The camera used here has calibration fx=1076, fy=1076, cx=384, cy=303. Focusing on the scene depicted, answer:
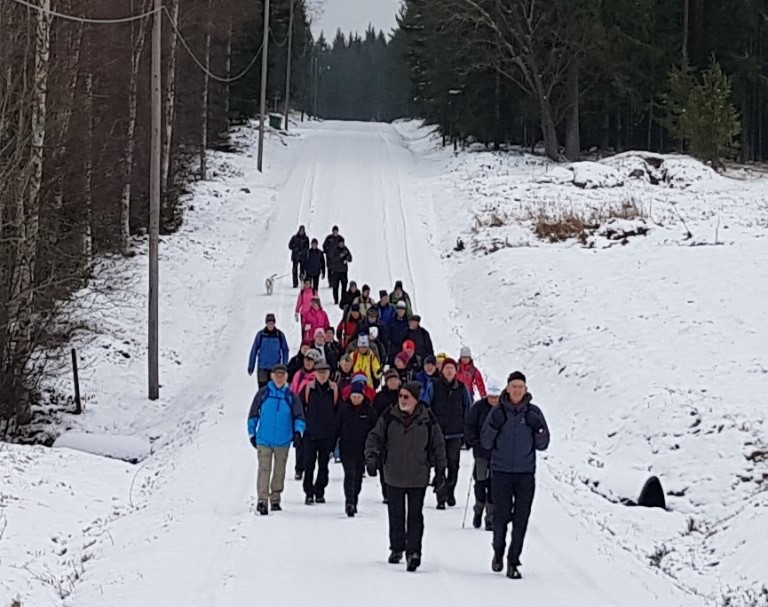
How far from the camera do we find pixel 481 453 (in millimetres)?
11258

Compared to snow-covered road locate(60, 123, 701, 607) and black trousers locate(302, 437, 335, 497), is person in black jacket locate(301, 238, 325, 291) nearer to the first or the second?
snow-covered road locate(60, 123, 701, 607)

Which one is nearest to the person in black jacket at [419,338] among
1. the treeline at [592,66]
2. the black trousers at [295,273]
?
the black trousers at [295,273]

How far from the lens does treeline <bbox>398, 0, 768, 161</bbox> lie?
4603 centimetres

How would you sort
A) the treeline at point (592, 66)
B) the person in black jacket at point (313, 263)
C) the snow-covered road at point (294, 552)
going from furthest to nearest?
the treeline at point (592, 66) < the person in black jacket at point (313, 263) < the snow-covered road at point (294, 552)

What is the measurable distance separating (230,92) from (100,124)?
2900cm

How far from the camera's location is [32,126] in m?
19.6

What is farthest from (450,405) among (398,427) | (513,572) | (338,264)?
(338,264)

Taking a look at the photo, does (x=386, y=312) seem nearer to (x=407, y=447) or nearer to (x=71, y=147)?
(x=71, y=147)

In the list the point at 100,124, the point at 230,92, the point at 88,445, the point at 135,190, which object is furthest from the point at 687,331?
the point at 230,92

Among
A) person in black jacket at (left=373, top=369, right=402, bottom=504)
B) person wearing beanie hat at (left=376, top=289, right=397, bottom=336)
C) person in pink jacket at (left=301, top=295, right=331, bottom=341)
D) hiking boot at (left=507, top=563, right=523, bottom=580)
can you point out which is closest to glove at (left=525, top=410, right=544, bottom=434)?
hiking boot at (left=507, top=563, right=523, bottom=580)

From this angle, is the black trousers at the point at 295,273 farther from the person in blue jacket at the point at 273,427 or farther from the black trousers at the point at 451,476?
the person in blue jacket at the point at 273,427

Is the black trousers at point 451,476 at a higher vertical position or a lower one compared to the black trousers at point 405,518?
lower

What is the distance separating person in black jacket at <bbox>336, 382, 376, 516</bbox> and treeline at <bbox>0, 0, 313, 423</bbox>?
23.6 feet

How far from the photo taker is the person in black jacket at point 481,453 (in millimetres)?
11008
